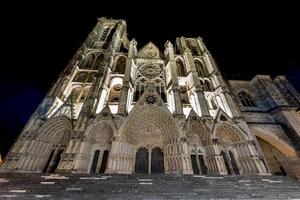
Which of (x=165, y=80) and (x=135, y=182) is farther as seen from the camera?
(x=165, y=80)

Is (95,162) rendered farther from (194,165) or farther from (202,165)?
(202,165)

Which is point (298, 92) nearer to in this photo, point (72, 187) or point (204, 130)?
point (204, 130)

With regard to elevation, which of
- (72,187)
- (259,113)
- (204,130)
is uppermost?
(259,113)

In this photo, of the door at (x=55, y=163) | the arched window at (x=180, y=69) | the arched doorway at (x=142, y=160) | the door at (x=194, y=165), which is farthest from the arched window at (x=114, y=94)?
the door at (x=194, y=165)

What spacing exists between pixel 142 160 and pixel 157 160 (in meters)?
1.00

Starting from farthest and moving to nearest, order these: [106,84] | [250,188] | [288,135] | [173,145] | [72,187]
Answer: [106,84] → [288,135] → [173,145] → [250,188] → [72,187]

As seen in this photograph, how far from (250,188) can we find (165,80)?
11.5 metres

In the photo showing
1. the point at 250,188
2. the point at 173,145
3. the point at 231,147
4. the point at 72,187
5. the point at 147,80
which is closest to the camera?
the point at 72,187

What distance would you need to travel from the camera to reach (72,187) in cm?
676

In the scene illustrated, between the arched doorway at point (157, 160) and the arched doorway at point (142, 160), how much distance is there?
0.40 m

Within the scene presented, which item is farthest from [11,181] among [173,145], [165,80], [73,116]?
[165,80]

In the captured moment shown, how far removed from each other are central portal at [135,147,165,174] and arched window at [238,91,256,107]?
11.2 m

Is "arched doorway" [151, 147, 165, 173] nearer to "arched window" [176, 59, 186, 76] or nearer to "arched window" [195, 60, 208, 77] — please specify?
"arched window" [176, 59, 186, 76]

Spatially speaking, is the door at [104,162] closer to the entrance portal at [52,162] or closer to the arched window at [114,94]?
the entrance portal at [52,162]
